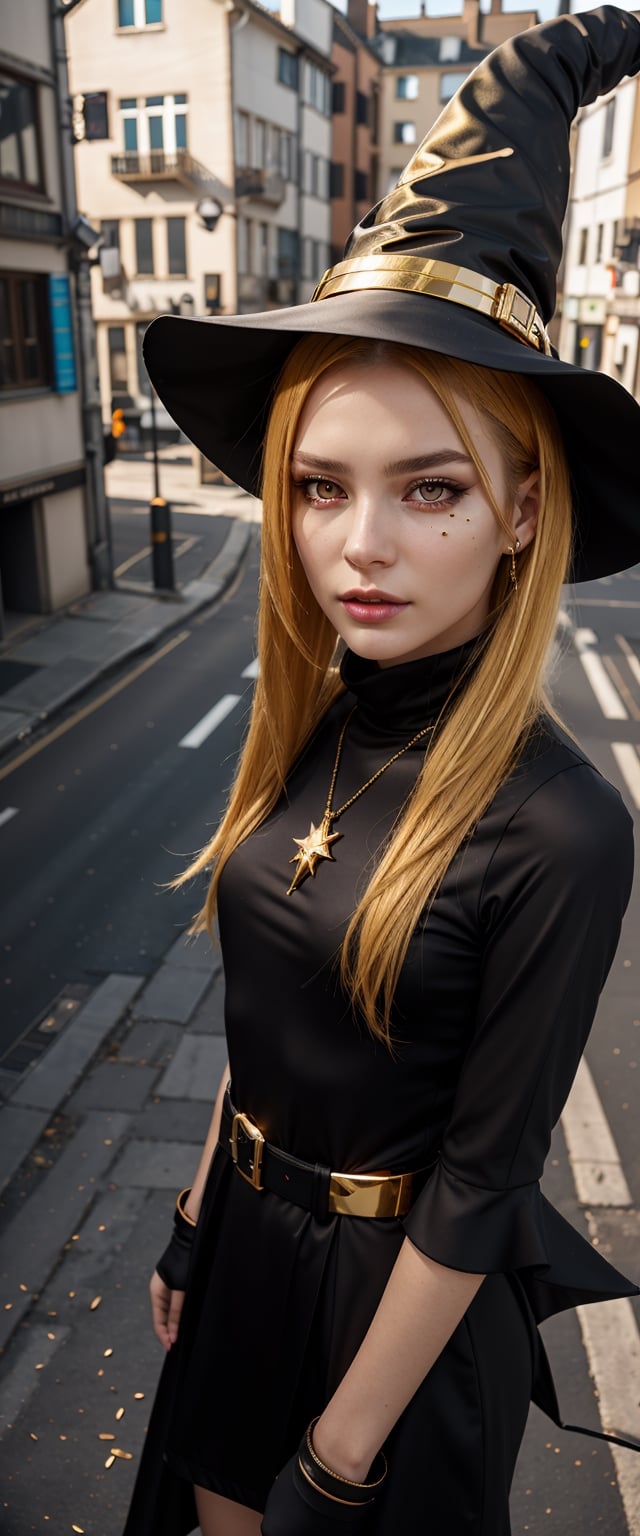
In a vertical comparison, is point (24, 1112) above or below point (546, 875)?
below

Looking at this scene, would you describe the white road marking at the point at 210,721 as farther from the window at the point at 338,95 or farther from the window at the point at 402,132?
the window at the point at 402,132

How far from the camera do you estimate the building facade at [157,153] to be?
3152 centimetres

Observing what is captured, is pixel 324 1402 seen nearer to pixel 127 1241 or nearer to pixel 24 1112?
pixel 127 1241

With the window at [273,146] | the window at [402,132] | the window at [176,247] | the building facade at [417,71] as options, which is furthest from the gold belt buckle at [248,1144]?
the window at [402,132]

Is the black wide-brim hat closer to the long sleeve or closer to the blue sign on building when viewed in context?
the long sleeve

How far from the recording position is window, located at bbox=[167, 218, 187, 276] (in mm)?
34094

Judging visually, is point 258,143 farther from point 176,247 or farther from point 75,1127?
point 75,1127

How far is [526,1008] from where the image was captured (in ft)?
5.21

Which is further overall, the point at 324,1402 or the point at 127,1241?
the point at 127,1241

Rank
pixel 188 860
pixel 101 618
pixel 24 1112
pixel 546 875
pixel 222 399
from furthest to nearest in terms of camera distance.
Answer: pixel 101 618 < pixel 188 860 < pixel 24 1112 < pixel 222 399 < pixel 546 875

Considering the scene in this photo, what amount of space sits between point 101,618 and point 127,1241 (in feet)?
41.5

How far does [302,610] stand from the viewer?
6.93 ft

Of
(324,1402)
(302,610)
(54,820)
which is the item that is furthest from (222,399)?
(54,820)

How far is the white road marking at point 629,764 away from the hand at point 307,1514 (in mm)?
8604
